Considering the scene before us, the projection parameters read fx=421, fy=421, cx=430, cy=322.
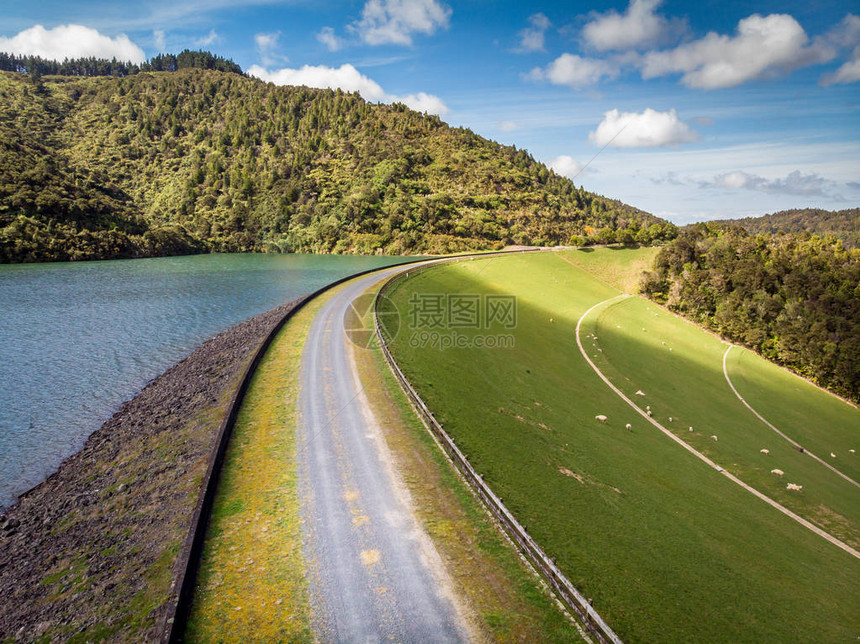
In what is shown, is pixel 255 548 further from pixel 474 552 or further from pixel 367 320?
pixel 367 320

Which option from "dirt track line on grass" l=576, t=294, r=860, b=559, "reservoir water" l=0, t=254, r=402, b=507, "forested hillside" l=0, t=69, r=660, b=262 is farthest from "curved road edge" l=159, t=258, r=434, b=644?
"forested hillside" l=0, t=69, r=660, b=262

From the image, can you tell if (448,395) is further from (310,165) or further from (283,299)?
(310,165)

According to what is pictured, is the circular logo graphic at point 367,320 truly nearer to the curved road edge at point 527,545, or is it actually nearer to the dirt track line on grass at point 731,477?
the curved road edge at point 527,545

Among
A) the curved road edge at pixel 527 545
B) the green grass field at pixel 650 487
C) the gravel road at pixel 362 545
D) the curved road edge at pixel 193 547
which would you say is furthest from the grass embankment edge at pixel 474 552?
the curved road edge at pixel 193 547

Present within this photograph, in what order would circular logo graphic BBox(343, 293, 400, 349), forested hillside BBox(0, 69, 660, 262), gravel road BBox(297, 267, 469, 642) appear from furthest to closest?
forested hillside BBox(0, 69, 660, 262), circular logo graphic BBox(343, 293, 400, 349), gravel road BBox(297, 267, 469, 642)

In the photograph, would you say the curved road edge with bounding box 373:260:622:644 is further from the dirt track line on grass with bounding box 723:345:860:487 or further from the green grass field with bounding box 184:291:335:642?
the dirt track line on grass with bounding box 723:345:860:487

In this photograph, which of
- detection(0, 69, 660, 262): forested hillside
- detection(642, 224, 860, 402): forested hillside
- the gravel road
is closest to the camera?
the gravel road

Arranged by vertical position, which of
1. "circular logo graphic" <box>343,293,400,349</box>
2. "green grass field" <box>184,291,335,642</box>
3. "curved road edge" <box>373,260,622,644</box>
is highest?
Answer: "circular logo graphic" <box>343,293,400,349</box>
